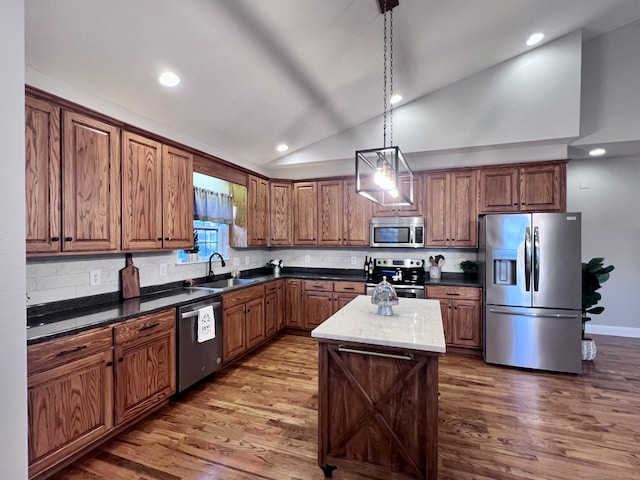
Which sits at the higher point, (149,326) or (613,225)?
(613,225)

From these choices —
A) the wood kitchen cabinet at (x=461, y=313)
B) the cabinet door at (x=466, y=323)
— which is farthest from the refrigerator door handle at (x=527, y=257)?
the cabinet door at (x=466, y=323)

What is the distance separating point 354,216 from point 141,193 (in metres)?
2.91

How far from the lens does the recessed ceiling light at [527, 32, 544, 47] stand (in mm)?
3372

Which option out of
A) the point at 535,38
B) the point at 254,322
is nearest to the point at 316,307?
the point at 254,322

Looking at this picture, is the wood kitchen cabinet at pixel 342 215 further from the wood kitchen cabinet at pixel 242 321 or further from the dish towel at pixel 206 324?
the dish towel at pixel 206 324

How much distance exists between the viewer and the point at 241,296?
3646 millimetres

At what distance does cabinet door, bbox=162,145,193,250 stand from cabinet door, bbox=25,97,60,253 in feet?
3.00

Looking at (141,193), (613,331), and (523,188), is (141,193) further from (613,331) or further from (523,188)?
(613,331)

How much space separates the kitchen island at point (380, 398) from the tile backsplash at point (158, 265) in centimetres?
200

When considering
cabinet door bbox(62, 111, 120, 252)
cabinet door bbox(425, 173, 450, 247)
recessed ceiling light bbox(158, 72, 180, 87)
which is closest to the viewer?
cabinet door bbox(62, 111, 120, 252)

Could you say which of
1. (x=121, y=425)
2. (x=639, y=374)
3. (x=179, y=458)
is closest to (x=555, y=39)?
(x=639, y=374)

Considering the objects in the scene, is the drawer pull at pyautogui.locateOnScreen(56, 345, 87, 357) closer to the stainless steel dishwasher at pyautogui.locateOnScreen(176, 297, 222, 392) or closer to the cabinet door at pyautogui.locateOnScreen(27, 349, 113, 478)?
the cabinet door at pyautogui.locateOnScreen(27, 349, 113, 478)

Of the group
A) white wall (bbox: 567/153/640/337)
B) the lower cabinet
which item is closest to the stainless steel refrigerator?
white wall (bbox: 567/153/640/337)

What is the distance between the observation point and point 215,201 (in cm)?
385
